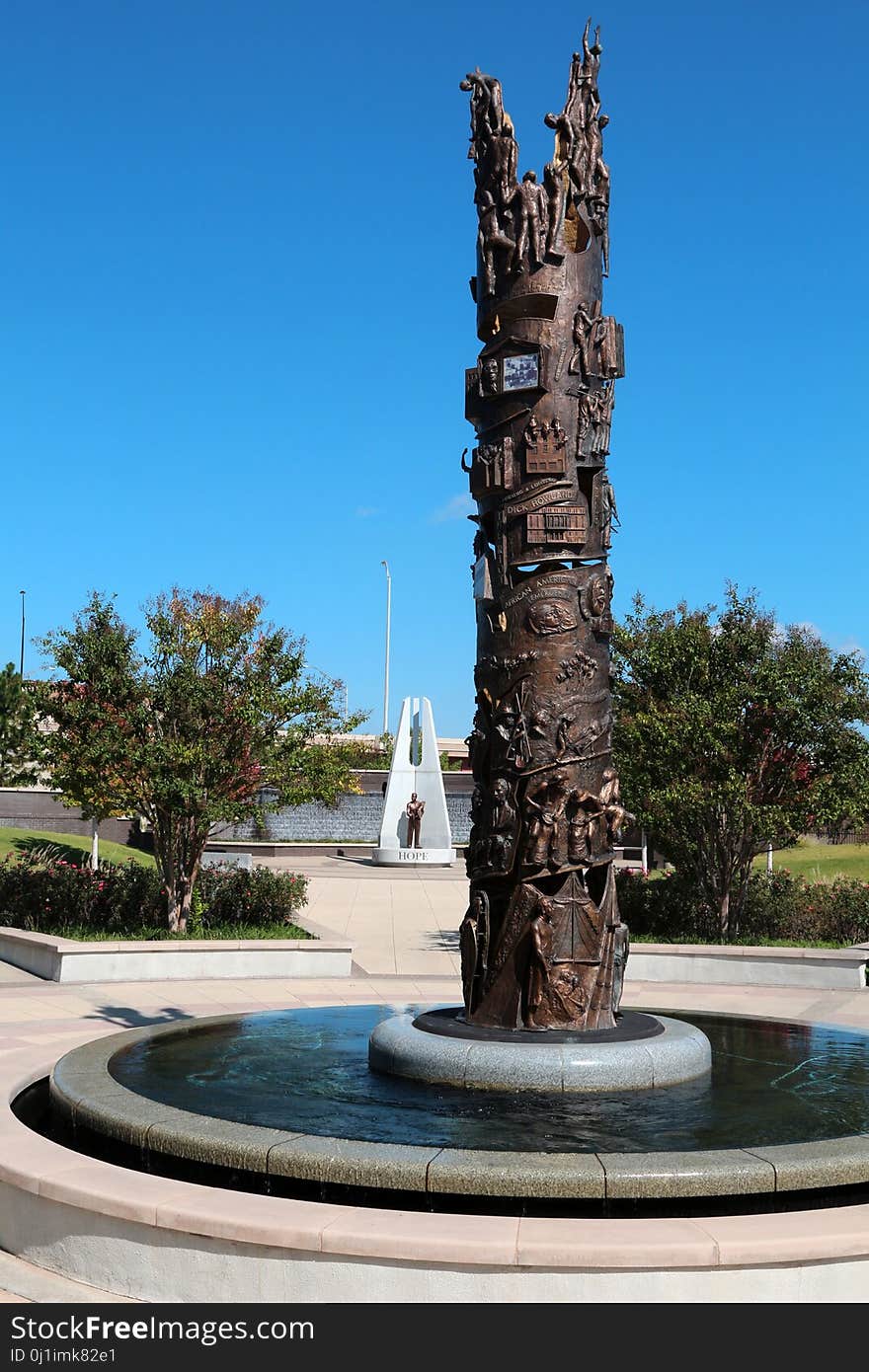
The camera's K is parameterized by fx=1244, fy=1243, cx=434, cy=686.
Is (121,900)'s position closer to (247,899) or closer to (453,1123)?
(247,899)

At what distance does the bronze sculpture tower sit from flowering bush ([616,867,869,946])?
408 inches

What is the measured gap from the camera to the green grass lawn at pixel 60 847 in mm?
27953

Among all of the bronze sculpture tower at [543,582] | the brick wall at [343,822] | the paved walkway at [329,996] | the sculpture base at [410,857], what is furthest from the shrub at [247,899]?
the brick wall at [343,822]

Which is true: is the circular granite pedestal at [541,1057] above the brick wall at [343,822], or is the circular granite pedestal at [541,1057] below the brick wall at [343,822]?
below

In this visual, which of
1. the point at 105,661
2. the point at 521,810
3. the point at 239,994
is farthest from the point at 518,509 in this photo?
the point at 105,661

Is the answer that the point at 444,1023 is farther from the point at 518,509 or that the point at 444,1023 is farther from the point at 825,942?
the point at 825,942

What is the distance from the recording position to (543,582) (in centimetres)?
955

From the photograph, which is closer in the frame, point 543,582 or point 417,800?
point 543,582

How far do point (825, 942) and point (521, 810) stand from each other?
11.1m

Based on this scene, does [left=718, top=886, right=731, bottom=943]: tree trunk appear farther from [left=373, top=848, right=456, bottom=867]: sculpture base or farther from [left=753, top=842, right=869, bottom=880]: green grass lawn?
[left=373, top=848, right=456, bottom=867]: sculpture base

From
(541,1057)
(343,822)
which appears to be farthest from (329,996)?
(343,822)

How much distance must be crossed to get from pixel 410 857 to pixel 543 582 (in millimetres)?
28026

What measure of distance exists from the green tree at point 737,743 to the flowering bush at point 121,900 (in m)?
5.81

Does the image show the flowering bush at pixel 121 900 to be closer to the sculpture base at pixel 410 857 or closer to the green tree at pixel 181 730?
the green tree at pixel 181 730
